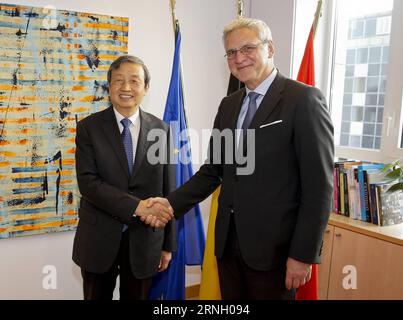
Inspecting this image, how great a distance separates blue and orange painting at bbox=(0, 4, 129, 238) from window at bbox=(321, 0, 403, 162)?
5.05 ft

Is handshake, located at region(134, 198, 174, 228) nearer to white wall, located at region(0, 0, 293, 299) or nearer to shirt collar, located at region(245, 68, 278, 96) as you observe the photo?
shirt collar, located at region(245, 68, 278, 96)

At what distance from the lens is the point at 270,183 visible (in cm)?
148

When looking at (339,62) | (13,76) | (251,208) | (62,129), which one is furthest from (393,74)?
(13,76)

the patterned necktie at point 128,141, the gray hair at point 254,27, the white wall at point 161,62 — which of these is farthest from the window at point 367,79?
the patterned necktie at point 128,141

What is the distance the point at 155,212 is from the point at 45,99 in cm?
106

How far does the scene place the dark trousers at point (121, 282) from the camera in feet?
5.88

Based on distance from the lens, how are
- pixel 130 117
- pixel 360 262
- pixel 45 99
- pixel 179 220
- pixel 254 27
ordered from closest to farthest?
pixel 254 27
pixel 130 117
pixel 360 262
pixel 45 99
pixel 179 220

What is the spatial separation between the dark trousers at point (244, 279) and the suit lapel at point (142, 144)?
501 millimetres

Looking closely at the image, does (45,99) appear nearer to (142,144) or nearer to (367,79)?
(142,144)

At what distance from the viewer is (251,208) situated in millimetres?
1515

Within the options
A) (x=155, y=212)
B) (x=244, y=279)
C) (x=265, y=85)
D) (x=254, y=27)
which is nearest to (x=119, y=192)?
(x=155, y=212)

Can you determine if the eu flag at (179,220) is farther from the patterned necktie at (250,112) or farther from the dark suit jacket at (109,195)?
the patterned necktie at (250,112)

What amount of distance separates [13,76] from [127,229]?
1.13m

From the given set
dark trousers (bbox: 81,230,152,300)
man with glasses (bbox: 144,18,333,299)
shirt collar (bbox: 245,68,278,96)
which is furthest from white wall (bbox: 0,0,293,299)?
shirt collar (bbox: 245,68,278,96)
